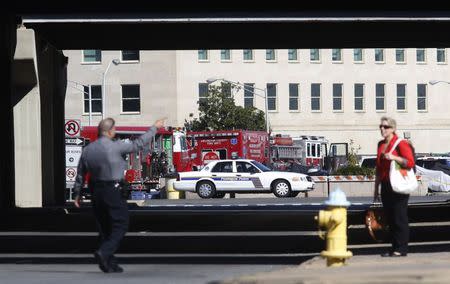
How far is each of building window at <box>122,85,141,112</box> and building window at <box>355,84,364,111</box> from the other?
16.3 metres

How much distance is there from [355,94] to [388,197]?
2944 inches

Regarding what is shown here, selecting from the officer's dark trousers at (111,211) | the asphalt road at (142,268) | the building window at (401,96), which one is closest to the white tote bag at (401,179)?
the asphalt road at (142,268)

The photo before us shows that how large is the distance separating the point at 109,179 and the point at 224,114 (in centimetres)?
6473

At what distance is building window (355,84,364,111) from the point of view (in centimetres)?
8877

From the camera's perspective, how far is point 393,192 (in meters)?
14.2

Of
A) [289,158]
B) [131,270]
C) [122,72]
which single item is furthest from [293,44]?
[122,72]

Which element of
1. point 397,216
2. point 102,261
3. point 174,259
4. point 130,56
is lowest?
point 174,259

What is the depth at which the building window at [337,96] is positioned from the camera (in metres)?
88.4

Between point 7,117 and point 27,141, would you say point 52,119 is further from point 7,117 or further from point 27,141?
point 7,117

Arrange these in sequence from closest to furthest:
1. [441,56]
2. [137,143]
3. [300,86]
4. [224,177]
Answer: [137,143], [224,177], [300,86], [441,56]

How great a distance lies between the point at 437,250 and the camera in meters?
17.5

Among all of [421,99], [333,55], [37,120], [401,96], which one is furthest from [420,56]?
[37,120]

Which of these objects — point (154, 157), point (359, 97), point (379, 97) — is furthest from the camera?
point (379, 97)

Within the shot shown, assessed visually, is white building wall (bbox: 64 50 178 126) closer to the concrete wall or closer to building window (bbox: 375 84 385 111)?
the concrete wall
